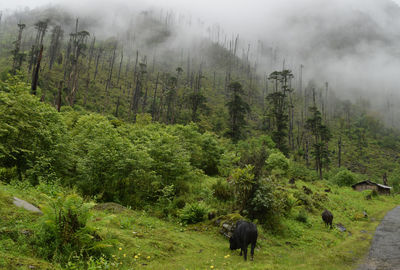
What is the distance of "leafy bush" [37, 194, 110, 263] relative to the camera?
5.49m

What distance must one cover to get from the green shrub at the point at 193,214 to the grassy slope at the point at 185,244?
47 centimetres

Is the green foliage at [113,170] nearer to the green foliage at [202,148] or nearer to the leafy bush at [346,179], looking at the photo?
the green foliage at [202,148]

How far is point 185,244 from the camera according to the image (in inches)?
336

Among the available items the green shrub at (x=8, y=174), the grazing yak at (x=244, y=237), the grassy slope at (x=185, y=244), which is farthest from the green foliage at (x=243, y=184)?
the green shrub at (x=8, y=174)

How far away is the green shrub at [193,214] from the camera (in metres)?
11.5

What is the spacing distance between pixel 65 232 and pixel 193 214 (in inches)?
266

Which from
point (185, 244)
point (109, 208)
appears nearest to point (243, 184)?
point (185, 244)

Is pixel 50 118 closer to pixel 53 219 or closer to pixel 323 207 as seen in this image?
pixel 53 219

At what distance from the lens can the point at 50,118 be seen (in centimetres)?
1348

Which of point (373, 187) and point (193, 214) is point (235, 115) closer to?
point (373, 187)

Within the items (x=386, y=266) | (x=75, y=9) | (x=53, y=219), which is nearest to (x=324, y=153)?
(x=386, y=266)

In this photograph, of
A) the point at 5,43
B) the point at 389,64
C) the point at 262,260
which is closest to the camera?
the point at 262,260

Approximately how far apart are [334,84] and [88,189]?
19055 cm

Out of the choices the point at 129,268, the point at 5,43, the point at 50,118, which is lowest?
the point at 129,268
